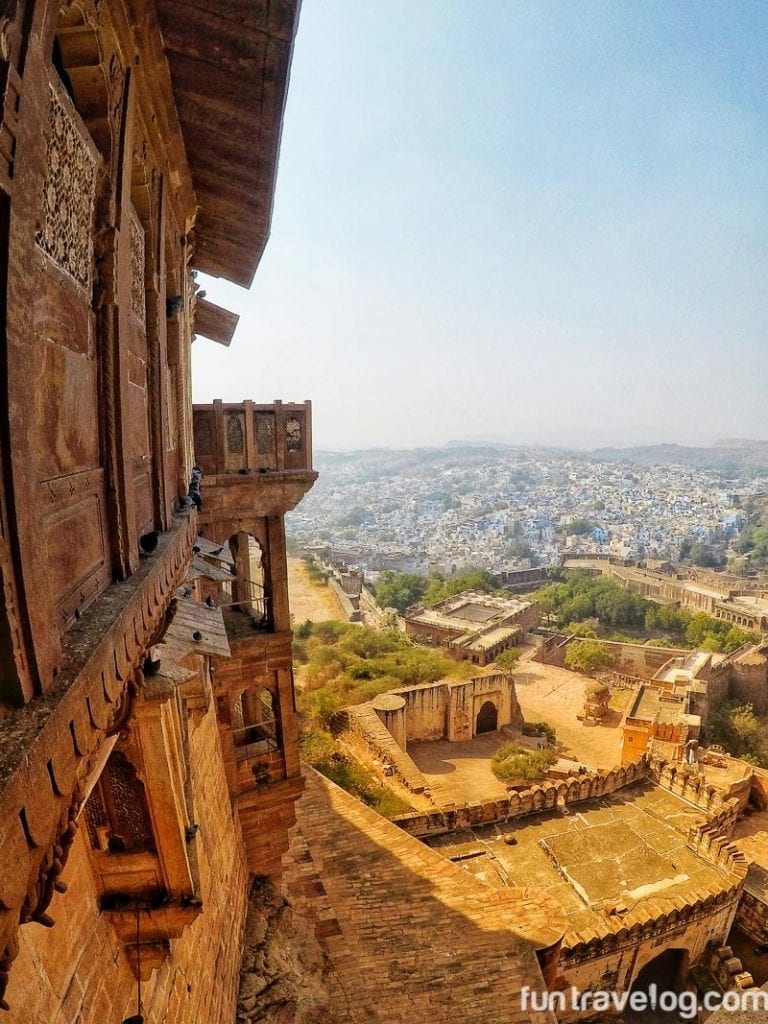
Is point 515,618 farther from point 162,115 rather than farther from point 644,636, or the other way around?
point 162,115

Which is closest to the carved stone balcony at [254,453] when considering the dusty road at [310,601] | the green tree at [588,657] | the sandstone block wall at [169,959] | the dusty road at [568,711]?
the sandstone block wall at [169,959]

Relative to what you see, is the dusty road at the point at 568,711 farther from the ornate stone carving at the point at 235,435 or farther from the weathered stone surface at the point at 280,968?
the ornate stone carving at the point at 235,435

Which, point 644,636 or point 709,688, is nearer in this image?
point 709,688

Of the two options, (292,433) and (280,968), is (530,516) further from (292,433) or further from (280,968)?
(280,968)

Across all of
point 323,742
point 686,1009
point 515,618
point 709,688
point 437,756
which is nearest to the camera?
point 686,1009

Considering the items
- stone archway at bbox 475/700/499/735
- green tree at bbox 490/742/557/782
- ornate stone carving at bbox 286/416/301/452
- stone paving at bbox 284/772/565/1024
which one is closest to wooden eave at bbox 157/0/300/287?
ornate stone carving at bbox 286/416/301/452

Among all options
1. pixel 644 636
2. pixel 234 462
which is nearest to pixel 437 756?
pixel 234 462
